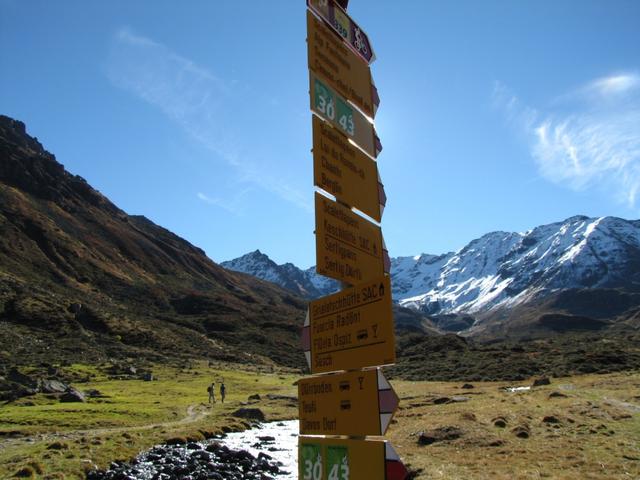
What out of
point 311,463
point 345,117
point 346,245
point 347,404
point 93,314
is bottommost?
point 311,463

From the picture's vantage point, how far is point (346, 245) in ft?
23.6

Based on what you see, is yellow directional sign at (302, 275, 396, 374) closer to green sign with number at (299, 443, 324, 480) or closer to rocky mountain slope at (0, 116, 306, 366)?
green sign with number at (299, 443, 324, 480)

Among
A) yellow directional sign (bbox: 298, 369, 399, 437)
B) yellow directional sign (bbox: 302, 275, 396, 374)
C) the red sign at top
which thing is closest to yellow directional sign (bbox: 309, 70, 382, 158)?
the red sign at top

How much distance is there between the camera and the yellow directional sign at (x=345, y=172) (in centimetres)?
730

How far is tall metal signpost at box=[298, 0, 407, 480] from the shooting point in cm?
599

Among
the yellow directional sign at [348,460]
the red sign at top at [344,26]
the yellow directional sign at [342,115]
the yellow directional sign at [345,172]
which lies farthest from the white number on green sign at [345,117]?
the yellow directional sign at [348,460]

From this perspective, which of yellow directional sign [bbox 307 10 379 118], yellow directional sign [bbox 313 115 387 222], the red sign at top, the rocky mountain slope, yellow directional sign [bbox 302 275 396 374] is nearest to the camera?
yellow directional sign [bbox 302 275 396 374]

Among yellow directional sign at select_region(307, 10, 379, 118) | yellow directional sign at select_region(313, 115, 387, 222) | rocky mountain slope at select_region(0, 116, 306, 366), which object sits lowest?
yellow directional sign at select_region(313, 115, 387, 222)

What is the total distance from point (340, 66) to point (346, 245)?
10.2 feet

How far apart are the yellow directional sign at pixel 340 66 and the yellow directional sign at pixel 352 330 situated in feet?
11.3

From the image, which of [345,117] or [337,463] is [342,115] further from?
[337,463]

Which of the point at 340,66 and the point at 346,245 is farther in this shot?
the point at 340,66

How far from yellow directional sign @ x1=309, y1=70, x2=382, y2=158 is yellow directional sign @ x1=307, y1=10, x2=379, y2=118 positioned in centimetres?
16

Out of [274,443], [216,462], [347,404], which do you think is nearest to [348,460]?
[347,404]
